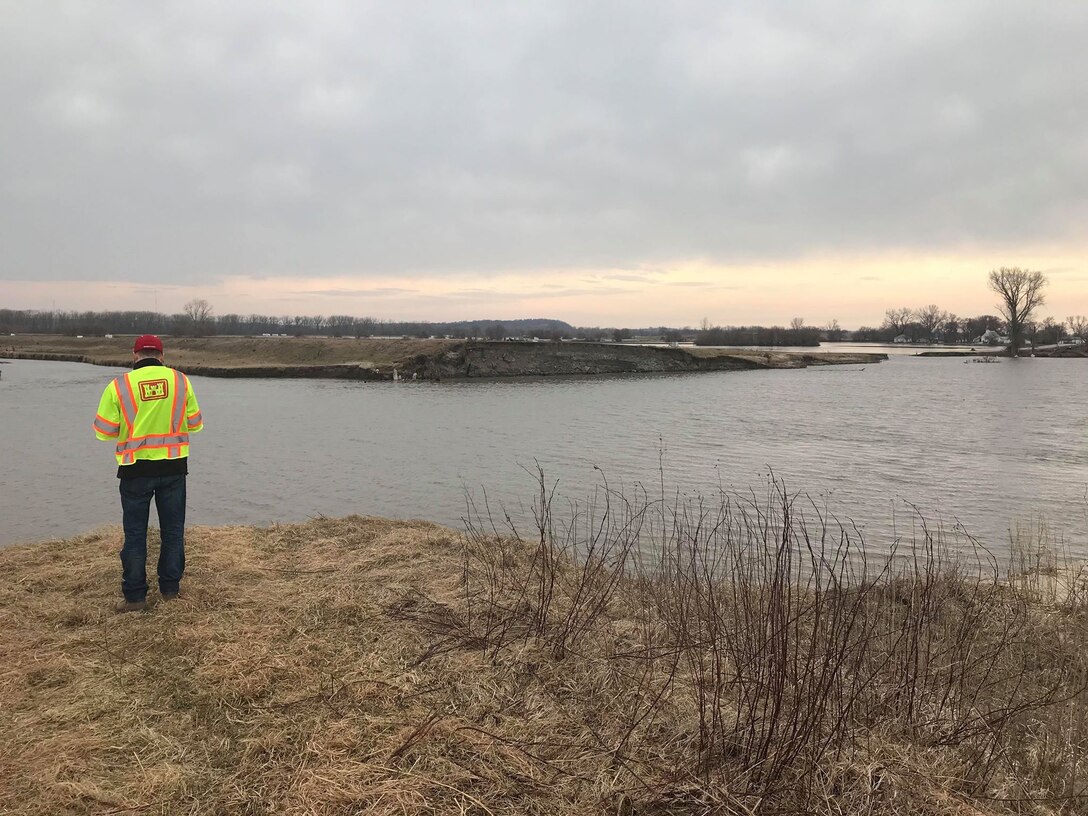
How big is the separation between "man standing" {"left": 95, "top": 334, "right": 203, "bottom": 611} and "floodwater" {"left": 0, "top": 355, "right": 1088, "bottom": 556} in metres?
6.62

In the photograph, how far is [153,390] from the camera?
6.05 meters

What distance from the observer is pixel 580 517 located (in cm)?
1255

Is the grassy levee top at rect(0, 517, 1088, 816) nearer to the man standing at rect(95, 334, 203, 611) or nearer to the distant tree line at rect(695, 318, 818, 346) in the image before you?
the man standing at rect(95, 334, 203, 611)

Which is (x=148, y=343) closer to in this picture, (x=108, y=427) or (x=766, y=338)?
(x=108, y=427)

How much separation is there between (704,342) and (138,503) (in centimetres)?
15298

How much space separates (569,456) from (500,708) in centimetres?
1598

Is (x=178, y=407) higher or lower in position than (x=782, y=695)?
higher

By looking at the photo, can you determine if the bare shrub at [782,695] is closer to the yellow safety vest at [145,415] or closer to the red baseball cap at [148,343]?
the yellow safety vest at [145,415]

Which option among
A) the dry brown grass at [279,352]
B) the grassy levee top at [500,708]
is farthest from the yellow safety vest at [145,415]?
the dry brown grass at [279,352]

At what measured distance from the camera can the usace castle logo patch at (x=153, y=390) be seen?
6.01 meters

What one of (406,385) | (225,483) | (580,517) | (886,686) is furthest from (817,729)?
(406,385)

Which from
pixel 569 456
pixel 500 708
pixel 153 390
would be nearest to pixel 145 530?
pixel 153 390

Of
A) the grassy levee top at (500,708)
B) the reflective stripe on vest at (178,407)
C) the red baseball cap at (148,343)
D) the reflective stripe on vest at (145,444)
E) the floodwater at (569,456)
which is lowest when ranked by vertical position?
the floodwater at (569,456)

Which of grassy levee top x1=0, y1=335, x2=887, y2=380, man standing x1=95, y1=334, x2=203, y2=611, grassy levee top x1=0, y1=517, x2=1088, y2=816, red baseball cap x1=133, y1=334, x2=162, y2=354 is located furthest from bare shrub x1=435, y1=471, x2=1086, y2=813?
grassy levee top x1=0, y1=335, x2=887, y2=380
